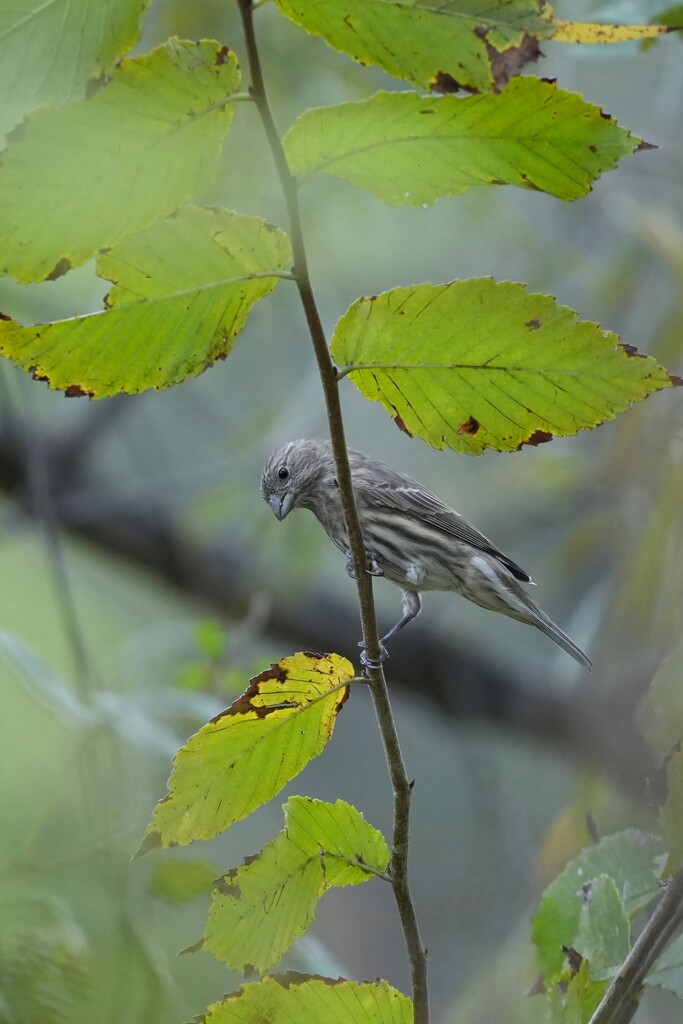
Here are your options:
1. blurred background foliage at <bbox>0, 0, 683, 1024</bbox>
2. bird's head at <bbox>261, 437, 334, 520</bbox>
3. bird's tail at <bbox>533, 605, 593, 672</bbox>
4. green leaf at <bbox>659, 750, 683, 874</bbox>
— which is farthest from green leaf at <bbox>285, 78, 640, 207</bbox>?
bird's head at <bbox>261, 437, 334, 520</bbox>

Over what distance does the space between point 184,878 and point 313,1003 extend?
3.46ft

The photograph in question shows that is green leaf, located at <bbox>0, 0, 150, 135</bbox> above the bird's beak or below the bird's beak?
below

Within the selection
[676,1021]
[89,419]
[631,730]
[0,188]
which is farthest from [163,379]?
[89,419]

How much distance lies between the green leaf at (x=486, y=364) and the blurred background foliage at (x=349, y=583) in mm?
1534

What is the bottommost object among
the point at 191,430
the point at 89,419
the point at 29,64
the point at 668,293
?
the point at 29,64

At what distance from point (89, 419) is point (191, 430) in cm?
102

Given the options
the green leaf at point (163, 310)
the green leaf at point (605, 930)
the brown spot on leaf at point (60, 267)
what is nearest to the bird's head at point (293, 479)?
the green leaf at point (605, 930)

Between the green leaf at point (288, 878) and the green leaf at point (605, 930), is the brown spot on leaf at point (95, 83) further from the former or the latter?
the green leaf at point (605, 930)

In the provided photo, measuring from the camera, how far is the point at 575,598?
5.54 metres

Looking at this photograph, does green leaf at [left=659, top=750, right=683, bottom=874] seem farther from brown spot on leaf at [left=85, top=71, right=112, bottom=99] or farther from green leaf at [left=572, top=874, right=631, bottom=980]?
brown spot on leaf at [left=85, top=71, right=112, bottom=99]

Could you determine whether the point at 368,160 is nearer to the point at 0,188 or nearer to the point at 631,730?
the point at 0,188

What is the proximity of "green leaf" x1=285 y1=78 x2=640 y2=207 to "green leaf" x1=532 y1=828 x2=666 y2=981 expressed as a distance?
88 centimetres

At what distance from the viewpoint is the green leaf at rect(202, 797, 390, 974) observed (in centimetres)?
128

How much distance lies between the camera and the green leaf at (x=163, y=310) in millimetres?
1099
